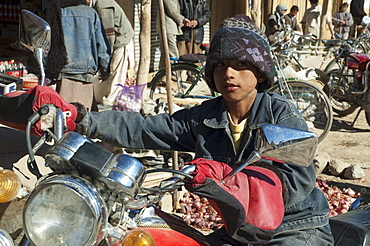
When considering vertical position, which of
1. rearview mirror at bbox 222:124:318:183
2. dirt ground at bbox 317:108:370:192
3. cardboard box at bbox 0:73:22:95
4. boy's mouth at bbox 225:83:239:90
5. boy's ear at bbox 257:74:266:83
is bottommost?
dirt ground at bbox 317:108:370:192

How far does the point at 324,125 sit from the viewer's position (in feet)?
24.9

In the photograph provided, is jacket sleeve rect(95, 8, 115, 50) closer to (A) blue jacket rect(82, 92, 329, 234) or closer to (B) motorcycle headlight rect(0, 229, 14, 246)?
(A) blue jacket rect(82, 92, 329, 234)

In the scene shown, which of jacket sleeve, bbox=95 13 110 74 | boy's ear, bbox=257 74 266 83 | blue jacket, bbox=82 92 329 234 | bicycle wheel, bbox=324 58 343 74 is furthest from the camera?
bicycle wheel, bbox=324 58 343 74

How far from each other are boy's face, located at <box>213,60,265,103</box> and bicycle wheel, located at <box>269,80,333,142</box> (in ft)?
17.5

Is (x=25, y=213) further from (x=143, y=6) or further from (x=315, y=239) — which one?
(x=143, y=6)

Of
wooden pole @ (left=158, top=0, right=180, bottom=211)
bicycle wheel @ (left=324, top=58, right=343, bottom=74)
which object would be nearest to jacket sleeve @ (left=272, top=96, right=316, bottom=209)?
wooden pole @ (left=158, top=0, right=180, bottom=211)

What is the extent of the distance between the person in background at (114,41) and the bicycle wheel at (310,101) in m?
2.40

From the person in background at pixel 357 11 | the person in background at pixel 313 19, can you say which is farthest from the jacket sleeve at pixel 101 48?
the person in background at pixel 357 11

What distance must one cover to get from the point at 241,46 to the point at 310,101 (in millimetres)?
5812

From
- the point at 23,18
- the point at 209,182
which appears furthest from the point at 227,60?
the point at 23,18

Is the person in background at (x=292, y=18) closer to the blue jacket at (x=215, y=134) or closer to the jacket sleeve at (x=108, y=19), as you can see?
the jacket sleeve at (x=108, y=19)

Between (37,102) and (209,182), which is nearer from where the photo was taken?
(209,182)

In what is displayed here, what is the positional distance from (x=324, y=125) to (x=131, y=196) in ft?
21.8

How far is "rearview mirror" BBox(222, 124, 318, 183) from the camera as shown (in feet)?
4.68
